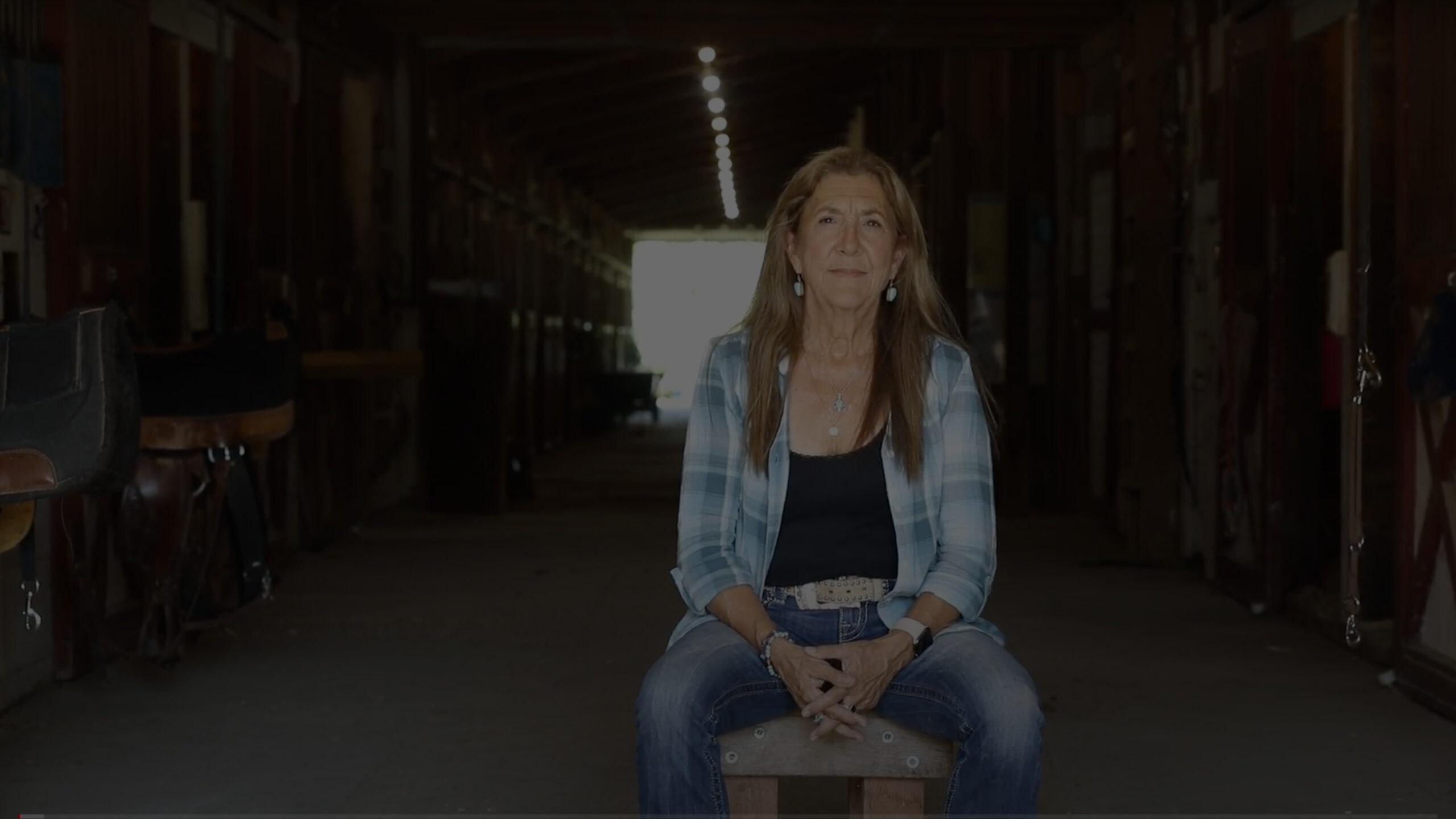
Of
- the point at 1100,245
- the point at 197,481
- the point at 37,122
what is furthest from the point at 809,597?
the point at 1100,245

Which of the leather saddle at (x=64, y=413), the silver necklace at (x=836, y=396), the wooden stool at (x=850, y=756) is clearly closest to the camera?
the wooden stool at (x=850, y=756)

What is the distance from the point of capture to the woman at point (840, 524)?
2.71 metres

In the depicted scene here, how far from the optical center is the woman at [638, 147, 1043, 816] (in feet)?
8.90

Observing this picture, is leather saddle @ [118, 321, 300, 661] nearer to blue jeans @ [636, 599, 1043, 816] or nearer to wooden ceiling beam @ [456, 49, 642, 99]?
blue jeans @ [636, 599, 1043, 816]

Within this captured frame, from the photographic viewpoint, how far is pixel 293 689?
212 inches

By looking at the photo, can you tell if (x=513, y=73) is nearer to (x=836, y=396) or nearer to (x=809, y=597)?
(x=836, y=396)

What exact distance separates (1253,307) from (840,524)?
430cm

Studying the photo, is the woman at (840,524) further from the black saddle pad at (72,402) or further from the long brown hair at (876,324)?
the black saddle pad at (72,402)

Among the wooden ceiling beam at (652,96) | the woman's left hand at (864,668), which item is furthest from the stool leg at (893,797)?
the wooden ceiling beam at (652,96)

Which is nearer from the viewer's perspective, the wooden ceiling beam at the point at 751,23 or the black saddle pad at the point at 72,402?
the black saddle pad at the point at 72,402

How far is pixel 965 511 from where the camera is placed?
2947mm

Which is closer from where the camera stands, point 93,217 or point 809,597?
point 809,597

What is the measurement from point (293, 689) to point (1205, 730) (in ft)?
8.37

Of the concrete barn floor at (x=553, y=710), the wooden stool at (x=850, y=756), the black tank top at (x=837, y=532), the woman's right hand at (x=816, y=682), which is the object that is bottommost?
the concrete barn floor at (x=553, y=710)
